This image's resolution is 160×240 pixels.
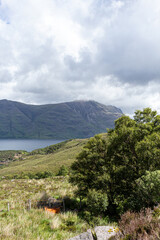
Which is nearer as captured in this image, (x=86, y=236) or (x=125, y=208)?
(x=86, y=236)

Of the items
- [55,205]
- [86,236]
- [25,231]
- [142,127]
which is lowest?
[55,205]

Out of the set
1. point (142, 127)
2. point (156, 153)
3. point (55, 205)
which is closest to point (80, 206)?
point (55, 205)

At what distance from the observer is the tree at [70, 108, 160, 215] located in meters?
13.3

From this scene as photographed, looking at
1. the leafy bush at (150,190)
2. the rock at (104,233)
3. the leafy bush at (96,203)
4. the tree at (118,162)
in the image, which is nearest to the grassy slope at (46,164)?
the tree at (118,162)

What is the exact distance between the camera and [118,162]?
15.0 metres

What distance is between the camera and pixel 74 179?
49.3ft

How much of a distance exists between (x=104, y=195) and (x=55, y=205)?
6.31 m

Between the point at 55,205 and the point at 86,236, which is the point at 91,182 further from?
the point at 86,236

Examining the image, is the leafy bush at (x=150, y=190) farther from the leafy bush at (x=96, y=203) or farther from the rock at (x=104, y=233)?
the rock at (x=104, y=233)

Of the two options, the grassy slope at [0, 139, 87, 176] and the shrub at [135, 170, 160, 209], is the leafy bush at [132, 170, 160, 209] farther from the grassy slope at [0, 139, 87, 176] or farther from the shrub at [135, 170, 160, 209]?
the grassy slope at [0, 139, 87, 176]

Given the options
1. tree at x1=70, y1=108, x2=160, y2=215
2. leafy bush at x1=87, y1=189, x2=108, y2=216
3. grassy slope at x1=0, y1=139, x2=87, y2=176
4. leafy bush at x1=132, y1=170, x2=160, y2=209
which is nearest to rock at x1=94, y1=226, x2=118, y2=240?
leafy bush at x1=132, y1=170, x2=160, y2=209

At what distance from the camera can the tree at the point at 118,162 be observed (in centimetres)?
1327

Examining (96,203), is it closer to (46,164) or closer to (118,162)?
(118,162)

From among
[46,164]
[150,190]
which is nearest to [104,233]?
[150,190]
